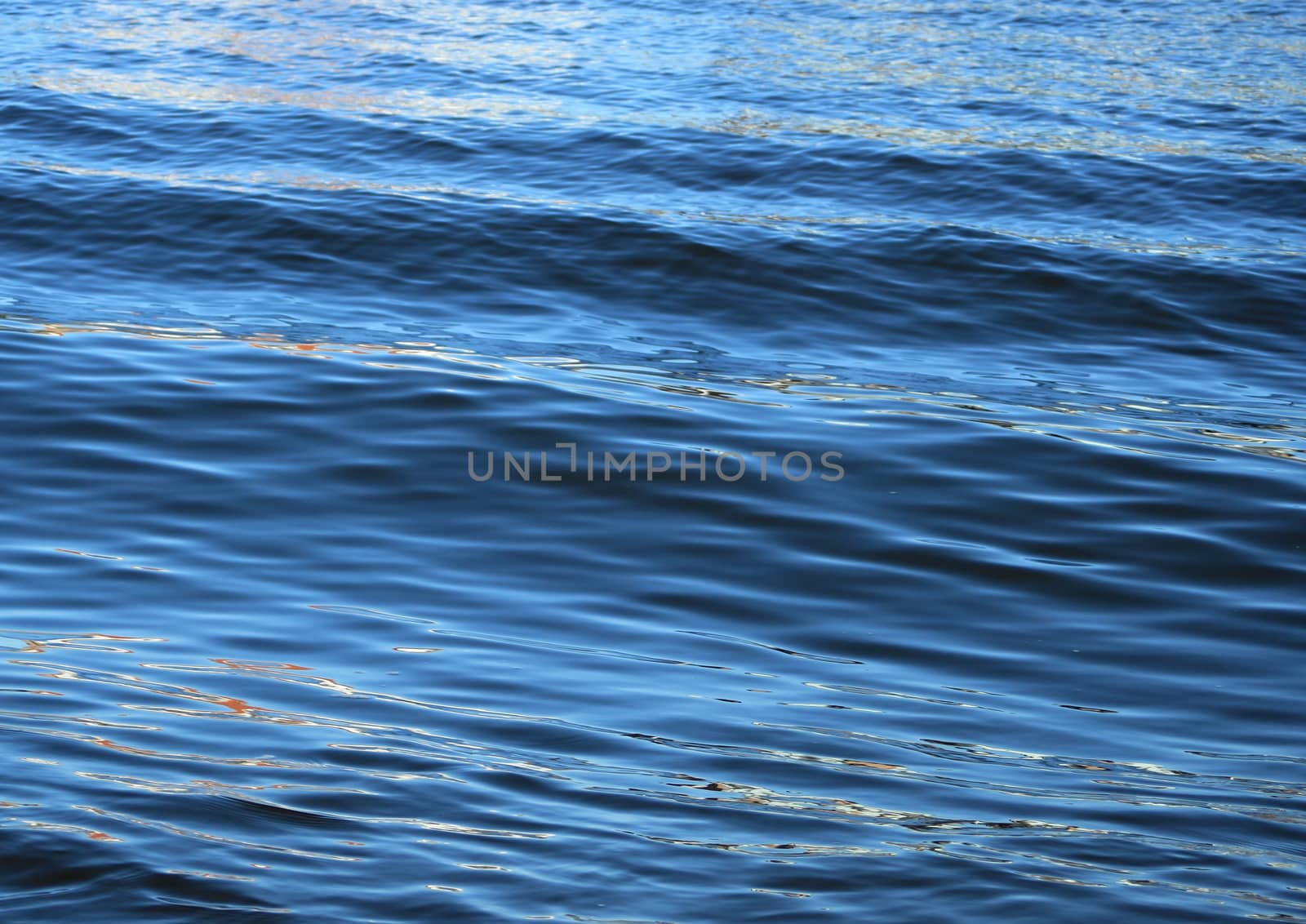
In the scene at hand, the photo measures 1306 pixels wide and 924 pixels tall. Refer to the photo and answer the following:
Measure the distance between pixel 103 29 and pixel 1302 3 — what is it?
15.5 metres

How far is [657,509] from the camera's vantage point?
232 inches

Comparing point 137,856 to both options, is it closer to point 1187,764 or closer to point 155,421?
point 1187,764

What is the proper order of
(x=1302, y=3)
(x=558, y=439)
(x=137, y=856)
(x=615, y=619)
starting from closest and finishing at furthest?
(x=137, y=856), (x=615, y=619), (x=558, y=439), (x=1302, y=3)

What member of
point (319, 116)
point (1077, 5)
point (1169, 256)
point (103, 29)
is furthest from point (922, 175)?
point (103, 29)

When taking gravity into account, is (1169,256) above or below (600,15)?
below

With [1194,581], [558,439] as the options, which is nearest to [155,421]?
[558,439]

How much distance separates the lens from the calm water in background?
314cm

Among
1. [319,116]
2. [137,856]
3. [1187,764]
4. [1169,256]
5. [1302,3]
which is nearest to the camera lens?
[137,856]

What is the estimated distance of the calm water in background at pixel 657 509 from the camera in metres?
3.14

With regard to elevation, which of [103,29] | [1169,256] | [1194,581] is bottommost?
[1194,581]

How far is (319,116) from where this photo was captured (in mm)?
14461

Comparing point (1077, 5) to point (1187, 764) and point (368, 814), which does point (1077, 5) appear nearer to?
point (1187, 764)

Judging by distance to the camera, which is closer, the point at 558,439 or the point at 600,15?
the point at 558,439

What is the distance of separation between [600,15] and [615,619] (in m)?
15.2
